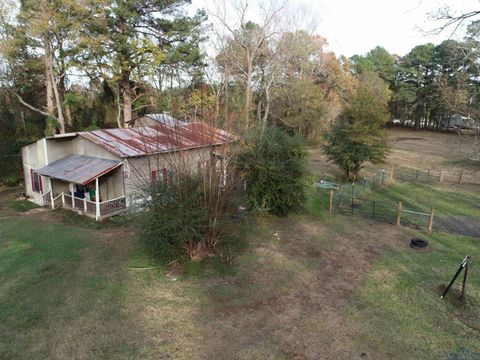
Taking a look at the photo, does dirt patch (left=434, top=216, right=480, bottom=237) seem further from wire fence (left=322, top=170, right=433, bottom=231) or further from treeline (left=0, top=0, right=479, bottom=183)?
treeline (left=0, top=0, right=479, bottom=183)

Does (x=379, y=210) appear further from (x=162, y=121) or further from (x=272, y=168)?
(x=162, y=121)

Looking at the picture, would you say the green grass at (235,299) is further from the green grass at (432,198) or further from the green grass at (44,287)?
the green grass at (432,198)

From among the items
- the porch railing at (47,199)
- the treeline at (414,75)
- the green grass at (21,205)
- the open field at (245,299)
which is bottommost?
the green grass at (21,205)

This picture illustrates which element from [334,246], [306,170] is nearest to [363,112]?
[306,170]

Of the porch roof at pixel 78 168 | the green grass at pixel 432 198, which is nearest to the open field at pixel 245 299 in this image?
the porch roof at pixel 78 168

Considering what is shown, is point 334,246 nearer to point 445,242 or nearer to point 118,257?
point 445,242
